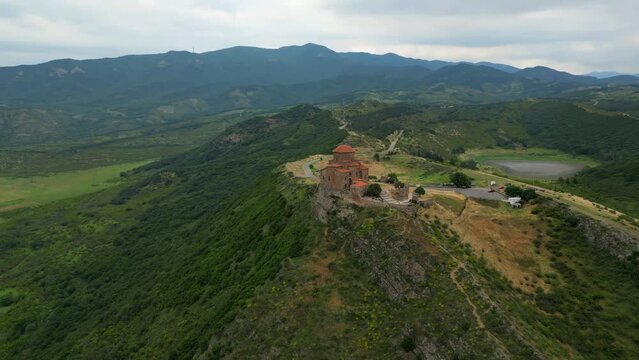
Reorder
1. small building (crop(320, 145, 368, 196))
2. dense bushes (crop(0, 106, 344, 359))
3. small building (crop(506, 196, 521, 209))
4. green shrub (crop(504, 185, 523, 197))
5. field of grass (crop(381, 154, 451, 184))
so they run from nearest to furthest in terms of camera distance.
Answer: small building (crop(506, 196, 521, 209)), small building (crop(320, 145, 368, 196)), green shrub (crop(504, 185, 523, 197)), dense bushes (crop(0, 106, 344, 359)), field of grass (crop(381, 154, 451, 184))

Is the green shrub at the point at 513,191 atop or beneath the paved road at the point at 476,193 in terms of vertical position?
atop

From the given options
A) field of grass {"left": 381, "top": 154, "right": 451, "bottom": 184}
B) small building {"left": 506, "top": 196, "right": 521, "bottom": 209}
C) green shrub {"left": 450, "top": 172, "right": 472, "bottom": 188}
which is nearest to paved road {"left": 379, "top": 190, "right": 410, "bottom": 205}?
small building {"left": 506, "top": 196, "right": 521, "bottom": 209}

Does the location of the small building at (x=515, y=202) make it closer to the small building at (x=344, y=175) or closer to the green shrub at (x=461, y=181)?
the green shrub at (x=461, y=181)

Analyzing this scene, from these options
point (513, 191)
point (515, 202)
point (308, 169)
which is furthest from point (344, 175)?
point (308, 169)

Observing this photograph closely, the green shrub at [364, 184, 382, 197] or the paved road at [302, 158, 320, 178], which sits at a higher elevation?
the green shrub at [364, 184, 382, 197]

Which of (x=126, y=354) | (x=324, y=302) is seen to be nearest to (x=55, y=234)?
(x=126, y=354)

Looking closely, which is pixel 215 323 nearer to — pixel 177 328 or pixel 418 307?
pixel 177 328

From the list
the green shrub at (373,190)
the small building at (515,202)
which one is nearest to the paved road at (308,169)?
the green shrub at (373,190)

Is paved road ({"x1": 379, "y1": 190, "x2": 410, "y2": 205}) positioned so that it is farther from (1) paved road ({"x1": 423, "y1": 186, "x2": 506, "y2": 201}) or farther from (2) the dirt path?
(2) the dirt path
